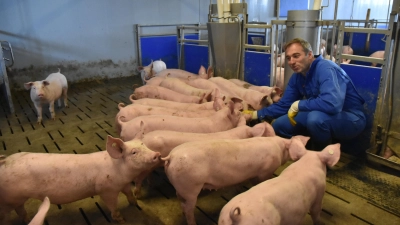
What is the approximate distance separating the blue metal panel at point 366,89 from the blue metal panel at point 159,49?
5.49 metres

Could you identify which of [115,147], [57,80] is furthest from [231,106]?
[57,80]

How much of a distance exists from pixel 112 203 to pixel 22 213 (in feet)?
2.16

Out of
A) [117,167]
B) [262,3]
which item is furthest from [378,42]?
[117,167]

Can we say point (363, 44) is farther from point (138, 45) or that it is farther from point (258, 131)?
point (138, 45)

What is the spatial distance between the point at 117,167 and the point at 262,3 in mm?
8328

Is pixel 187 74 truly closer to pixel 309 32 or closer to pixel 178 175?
pixel 309 32

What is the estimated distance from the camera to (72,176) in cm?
225

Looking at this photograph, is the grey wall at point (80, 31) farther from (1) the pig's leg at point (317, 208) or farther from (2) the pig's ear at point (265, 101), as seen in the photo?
(1) the pig's leg at point (317, 208)

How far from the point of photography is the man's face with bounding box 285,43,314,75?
123 inches

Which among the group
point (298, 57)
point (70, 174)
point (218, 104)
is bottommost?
point (70, 174)

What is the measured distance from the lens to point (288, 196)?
6.18 ft

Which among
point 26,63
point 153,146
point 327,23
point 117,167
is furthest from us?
point 26,63

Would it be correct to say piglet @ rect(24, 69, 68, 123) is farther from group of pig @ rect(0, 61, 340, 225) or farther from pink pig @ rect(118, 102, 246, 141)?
group of pig @ rect(0, 61, 340, 225)

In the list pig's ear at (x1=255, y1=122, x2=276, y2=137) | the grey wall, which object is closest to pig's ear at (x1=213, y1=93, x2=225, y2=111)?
pig's ear at (x1=255, y1=122, x2=276, y2=137)
